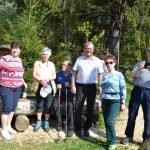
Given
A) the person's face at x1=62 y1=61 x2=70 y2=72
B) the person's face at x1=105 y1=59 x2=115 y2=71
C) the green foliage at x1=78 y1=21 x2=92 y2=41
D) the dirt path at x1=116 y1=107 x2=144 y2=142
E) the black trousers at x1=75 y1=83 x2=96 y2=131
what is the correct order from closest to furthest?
the person's face at x1=105 y1=59 x2=115 y2=71, the black trousers at x1=75 y1=83 x2=96 y2=131, the person's face at x1=62 y1=61 x2=70 y2=72, the dirt path at x1=116 y1=107 x2=144 y2=142, the green foliage at x1=78 y1=21 x2=92 y2=41

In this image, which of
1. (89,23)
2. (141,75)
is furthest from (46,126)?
(89,23)

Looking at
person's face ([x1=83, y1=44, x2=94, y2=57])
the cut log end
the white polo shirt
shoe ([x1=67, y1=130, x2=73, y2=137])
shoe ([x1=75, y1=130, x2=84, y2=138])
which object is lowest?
shoe ([x1=75, y1=130, x2=84, y2=138])

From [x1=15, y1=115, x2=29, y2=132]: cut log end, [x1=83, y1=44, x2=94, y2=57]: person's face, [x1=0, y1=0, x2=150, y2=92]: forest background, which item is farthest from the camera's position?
[x1=0, y1=0, x2=150, y2=92]: forest background

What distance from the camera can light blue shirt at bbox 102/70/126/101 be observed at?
23.7ft

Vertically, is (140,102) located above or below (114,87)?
below

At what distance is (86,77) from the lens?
7.70 metres

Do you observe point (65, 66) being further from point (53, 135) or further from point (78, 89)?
point (53, 135)

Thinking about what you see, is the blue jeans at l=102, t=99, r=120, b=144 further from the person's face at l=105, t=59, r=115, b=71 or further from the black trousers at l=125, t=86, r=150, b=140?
the person's face at l=105, t=59, r=115, b=71

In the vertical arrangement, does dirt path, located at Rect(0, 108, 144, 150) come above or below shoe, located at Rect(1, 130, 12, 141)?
below

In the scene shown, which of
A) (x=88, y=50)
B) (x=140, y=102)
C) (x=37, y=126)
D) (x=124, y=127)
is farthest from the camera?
(x=124, y=127)

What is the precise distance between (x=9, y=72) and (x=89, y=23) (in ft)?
32.5

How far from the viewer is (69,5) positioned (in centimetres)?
1502

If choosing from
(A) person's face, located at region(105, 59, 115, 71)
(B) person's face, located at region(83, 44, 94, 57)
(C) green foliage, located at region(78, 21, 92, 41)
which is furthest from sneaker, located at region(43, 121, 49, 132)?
(C) green foliage, located at region(78, 21, 92, 41)

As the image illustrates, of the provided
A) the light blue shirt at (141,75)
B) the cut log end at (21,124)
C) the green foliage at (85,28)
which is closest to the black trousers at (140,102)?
the light blue shirt at (141,75)
